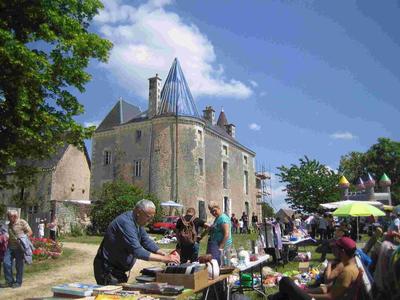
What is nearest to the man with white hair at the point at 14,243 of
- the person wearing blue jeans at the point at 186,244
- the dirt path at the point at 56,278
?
the dirt path at the point at 56,278

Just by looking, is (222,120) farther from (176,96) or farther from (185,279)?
(185,279)

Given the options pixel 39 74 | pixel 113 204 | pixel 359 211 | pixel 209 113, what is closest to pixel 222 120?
pixel 209 113

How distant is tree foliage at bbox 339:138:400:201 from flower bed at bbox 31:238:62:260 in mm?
40419

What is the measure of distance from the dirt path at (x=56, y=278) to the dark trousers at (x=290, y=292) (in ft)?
18.2

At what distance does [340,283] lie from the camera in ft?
13.8

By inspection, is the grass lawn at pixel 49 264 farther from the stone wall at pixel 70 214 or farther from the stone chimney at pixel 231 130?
the stone chimney at pixel 231 130

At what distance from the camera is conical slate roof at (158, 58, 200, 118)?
3212cm

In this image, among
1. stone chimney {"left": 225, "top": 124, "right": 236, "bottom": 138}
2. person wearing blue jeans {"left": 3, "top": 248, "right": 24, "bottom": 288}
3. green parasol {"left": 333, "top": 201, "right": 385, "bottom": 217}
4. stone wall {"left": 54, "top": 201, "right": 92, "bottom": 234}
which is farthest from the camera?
stone chimney {"left": 225, "top": 124, "right": 236, "bottom": 138}

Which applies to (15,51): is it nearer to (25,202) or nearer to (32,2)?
(32,2)

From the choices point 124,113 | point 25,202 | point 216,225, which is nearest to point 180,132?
point 124,113

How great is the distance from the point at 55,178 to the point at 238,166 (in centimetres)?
1801

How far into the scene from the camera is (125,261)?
4371mm

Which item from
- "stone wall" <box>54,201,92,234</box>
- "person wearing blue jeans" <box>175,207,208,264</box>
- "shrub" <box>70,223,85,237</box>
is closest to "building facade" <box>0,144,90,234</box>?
"stone wall" <box>54,201,92,234</box>

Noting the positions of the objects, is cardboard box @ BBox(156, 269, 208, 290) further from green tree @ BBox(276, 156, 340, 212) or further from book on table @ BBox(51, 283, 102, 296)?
green tree @ BBox(276, 156, 340, 212)
